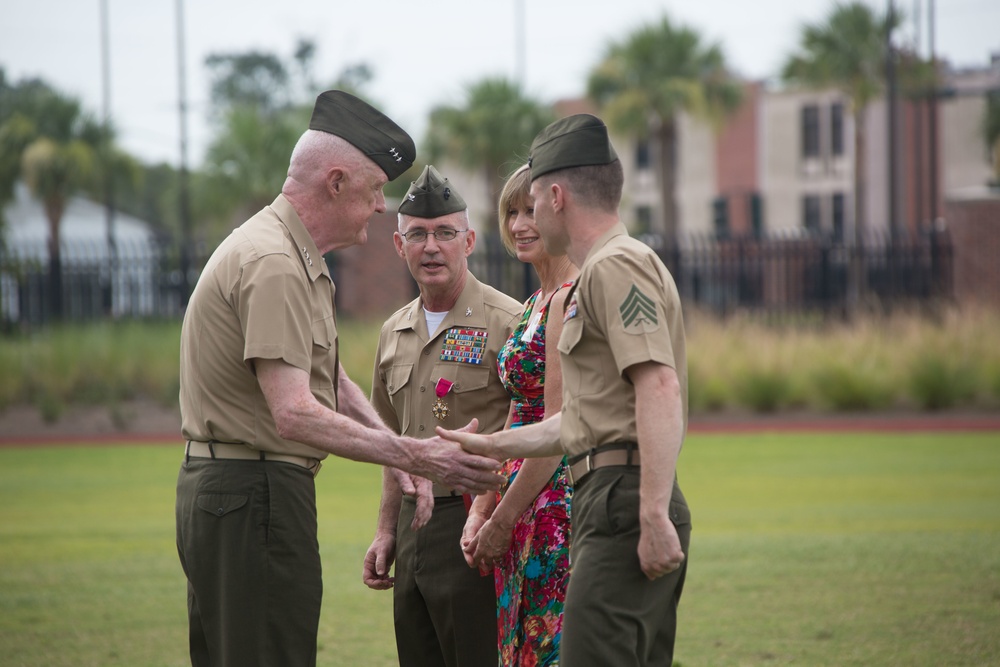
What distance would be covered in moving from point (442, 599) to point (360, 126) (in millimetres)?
1810

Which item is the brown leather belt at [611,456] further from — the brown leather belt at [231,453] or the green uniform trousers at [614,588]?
the brown leather belt at [231,453]

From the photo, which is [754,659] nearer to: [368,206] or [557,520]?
[557,520]

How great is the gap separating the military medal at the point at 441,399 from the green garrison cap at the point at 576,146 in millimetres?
1243

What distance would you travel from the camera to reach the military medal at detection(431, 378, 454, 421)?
462cm

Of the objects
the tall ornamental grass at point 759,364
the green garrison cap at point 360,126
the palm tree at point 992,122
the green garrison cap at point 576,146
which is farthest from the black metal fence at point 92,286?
the palm tree at point 992,122

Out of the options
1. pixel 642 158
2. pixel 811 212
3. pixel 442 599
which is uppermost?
pixel 642 158

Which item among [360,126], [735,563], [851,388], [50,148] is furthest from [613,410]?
[50,148]

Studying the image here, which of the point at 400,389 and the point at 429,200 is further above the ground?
Result: the point at 429,200

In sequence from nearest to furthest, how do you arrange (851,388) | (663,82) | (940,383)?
(940,383)
(851,388)
(663,82)

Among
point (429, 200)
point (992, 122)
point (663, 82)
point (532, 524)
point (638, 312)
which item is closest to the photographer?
point (638, 312)

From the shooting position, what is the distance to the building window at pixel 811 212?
5294 centimetres

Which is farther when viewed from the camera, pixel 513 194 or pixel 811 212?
pixel 811 212

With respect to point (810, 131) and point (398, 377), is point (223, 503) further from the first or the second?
point (810, 131)

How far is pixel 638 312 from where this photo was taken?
3.36 metres
